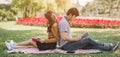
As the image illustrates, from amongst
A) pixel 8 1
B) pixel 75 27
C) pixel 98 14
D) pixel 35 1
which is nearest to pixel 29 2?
pixel 35 1

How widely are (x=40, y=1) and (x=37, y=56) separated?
53.9 ft

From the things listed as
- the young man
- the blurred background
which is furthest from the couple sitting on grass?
the blurred background

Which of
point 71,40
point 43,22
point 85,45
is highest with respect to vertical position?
point 71,40

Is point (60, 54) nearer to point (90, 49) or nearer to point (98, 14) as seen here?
point (90, 49)

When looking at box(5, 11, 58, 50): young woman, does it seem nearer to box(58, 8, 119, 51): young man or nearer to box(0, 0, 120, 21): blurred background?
box(58, 8, 119, 51): young man

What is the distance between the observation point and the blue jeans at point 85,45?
759cm

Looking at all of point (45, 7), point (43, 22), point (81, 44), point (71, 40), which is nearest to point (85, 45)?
point (81, 44)

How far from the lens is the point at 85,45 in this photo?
774cm

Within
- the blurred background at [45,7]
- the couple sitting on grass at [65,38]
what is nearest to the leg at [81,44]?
the couple sitting on grass at [65,38]

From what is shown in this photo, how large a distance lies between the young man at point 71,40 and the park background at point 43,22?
0.31m

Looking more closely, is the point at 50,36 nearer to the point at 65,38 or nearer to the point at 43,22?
the point at 65,38

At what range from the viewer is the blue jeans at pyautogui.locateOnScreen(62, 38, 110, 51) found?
759cm

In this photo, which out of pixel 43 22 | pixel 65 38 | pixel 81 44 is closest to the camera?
pixel 65 38

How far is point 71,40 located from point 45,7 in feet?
54.4
